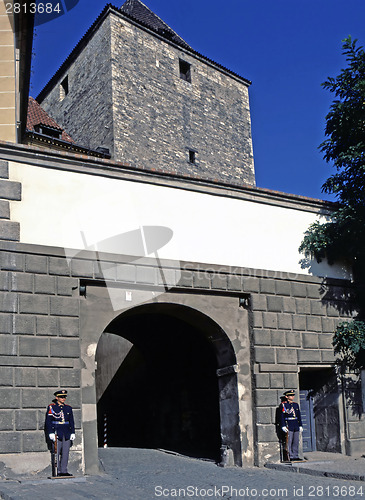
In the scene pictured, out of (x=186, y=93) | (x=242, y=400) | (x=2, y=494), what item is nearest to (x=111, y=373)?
(x=242, y=400)

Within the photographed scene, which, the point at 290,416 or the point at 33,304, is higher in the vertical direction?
the point at 33,304

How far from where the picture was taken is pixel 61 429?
1067 centimetres

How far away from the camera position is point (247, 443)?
1283cm

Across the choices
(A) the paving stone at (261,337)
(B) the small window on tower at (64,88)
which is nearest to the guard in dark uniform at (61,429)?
(A) the paving stone at (261,337)

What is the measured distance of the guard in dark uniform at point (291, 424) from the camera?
12.8m

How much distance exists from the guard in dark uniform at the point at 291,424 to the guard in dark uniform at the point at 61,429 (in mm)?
4226

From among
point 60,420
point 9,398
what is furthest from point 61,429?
point 9,398

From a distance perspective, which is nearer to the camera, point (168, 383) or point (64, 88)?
point (168, 383)

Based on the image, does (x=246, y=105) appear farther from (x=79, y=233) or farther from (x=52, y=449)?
(x=52, y=449)

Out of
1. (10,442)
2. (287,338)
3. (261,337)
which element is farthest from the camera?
(287,338)

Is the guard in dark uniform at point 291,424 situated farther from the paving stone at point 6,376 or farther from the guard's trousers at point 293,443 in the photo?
the paving stone at point 6,376

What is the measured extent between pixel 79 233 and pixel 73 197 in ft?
2.25

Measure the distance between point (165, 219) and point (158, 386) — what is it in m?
6.44

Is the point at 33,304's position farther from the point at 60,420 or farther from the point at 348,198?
the point at 348,198
